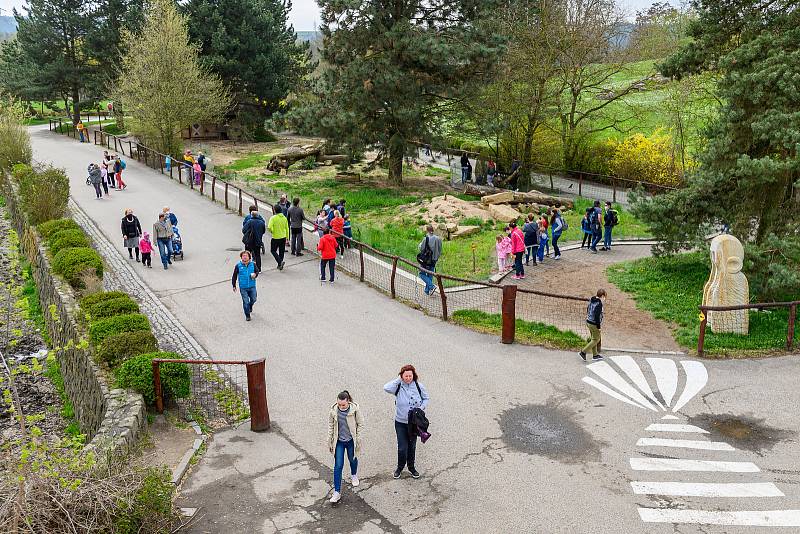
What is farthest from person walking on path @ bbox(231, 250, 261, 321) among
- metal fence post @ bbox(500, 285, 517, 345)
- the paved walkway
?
metal fence post @ bbox(500, 285, 517, 345)

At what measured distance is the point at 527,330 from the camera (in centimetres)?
1443

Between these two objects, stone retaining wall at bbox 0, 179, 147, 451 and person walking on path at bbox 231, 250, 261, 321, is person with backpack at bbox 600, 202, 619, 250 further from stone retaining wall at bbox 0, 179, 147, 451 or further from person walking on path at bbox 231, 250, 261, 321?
stone retaining wall at bbox 0, 179, 147, 451

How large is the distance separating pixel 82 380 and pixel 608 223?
14590mm

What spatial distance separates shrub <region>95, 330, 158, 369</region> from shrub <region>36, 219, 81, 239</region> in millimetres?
9364

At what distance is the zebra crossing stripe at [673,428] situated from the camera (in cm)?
1037

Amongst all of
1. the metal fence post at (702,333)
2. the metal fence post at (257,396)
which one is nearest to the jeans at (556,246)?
the metal fence post at (702,333)

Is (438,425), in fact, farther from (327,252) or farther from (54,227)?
(54,227)

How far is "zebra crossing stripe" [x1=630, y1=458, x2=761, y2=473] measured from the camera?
30.6ft

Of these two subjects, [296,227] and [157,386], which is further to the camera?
[296,227]

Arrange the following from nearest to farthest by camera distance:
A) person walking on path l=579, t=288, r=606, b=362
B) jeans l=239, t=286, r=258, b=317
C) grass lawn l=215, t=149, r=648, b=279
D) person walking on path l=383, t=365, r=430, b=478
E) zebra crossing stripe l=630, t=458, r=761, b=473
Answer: person walking on path l=383, t=365, r=430, b=478, zebra crossing stripe l=630, t=458, r=761, b=473, person walking on path l=579, t=288, r=606, b=362, jeans l=239, t=286, r=258, b=317, grass lawn l=215, t=149, r=648, b=279

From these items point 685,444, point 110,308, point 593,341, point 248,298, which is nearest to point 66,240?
point 110,308

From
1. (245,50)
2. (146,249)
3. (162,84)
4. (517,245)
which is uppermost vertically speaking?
(245,50)

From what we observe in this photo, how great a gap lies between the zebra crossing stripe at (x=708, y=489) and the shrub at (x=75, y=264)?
12556 millimetres

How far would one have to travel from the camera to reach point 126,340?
11742mm
